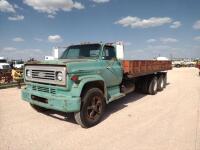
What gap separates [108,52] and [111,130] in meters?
2.67

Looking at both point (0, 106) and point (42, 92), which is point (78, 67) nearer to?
point (42, 92)

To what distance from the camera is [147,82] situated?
9719 millimetres

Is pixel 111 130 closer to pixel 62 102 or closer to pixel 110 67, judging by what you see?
pixel 62 102

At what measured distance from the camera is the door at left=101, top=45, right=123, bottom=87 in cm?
599

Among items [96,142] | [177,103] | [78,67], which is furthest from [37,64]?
[177,103]

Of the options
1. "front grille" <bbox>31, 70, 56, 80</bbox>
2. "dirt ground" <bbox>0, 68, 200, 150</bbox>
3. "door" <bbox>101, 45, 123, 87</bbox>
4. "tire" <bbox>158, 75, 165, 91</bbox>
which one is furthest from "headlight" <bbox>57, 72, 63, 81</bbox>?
"tire" <bbox>158, 75, 165, 91</bbox>

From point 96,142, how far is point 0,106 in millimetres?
4824

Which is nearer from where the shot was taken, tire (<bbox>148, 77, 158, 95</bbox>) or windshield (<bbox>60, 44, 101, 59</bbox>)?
windshield (<bbox>60, 44, 101, 59</bbox>)

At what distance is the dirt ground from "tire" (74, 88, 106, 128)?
188mm

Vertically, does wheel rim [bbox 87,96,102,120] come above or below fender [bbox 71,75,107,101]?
below

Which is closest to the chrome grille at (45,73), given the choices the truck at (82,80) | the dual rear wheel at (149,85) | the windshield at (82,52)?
the truck at (82,80)

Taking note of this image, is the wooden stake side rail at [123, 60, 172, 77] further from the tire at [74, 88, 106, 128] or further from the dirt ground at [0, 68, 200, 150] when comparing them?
the tire at [74, 88, 106, 128]

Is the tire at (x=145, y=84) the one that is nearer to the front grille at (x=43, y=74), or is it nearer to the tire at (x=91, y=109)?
the tire at (x=91, y=109)

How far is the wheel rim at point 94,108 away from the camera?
526 cm
